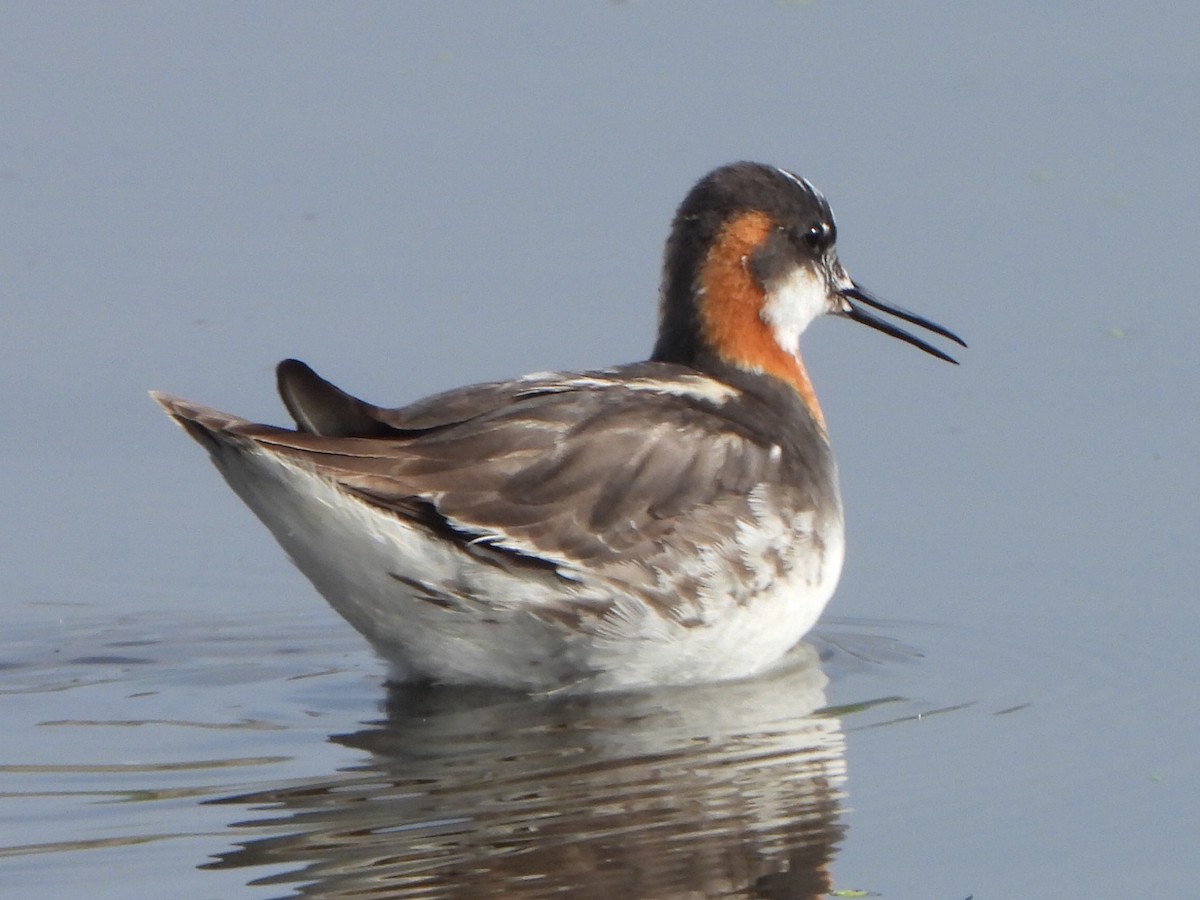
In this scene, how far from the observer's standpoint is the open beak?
9.87m

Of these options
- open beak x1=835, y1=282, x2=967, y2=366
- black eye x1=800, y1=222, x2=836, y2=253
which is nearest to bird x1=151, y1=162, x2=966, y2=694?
black eye x1=800, y1=222, x2=836, y2=253

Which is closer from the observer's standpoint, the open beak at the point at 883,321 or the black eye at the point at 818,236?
the black eye at the point at 818,236

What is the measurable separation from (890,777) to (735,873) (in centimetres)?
97

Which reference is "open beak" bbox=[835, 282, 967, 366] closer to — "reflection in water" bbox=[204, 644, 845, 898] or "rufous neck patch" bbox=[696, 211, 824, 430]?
"rufous neck patch" bbox=[696, 211, 824, 430]

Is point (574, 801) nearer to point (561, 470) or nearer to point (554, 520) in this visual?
point (554, 520)

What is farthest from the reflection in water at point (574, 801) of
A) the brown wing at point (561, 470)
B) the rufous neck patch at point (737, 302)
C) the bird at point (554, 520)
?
the rufous neck patch at point (737, 302)

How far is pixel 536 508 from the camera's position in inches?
310

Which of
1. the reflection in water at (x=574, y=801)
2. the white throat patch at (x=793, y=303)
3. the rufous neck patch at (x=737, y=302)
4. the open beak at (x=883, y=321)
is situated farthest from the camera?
the open beak at (x=883, y=321)

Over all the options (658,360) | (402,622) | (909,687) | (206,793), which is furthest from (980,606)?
(206,793)

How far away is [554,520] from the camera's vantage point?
25.9 feet

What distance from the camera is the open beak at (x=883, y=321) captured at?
9.87 m

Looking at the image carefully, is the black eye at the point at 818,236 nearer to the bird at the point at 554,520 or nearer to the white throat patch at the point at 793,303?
the white throat patch at the point at 793,303

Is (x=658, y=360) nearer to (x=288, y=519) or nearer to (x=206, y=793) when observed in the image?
(x=288, y=519)

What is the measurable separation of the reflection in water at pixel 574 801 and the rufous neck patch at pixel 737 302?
1331mm
